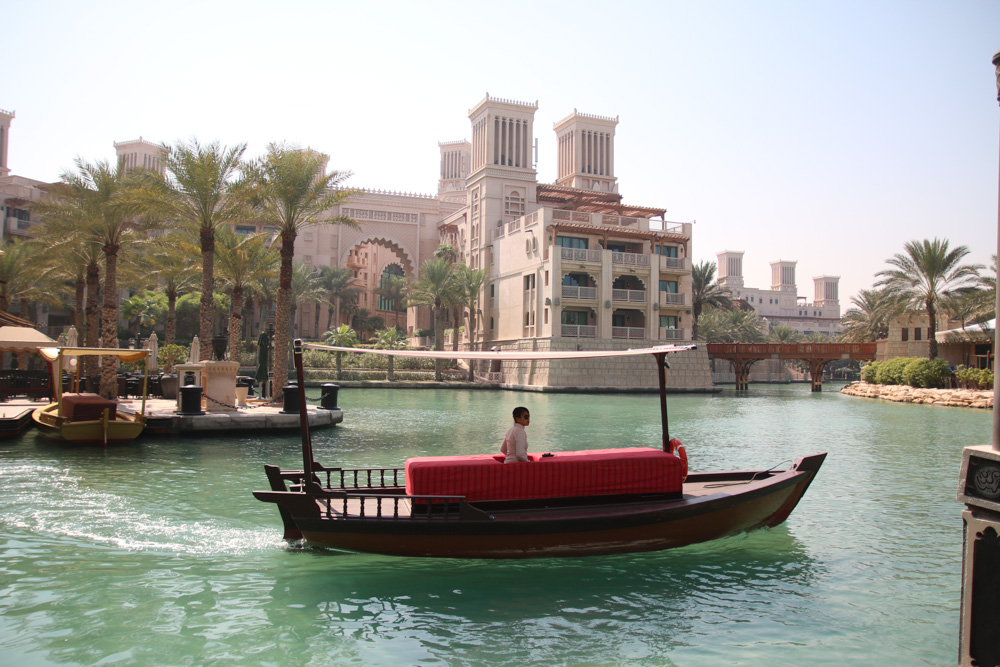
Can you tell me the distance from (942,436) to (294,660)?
904 inches

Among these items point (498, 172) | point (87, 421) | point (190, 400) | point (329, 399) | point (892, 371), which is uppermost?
point (498, 172)

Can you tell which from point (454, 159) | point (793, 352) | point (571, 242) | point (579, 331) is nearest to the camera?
point (579, 331)

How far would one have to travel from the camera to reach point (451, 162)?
382 ft

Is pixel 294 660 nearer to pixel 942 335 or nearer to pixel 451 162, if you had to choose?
pixel 942 335

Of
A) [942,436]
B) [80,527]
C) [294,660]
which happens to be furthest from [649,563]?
[942,436]

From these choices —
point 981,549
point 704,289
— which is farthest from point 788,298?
point 981,549

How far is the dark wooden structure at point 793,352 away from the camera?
2125 inches

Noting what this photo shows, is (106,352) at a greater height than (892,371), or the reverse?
(106,352)

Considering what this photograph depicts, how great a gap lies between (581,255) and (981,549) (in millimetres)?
48322

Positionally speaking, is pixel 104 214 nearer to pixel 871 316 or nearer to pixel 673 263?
pixel 673 263

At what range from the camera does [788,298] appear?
147750 mm

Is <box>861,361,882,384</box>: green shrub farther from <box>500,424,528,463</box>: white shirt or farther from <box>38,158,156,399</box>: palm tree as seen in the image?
<box>500,424,528,463</box>: white shirt

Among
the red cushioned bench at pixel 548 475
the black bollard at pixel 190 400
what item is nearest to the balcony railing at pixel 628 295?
the black bollard at pixel 190 400

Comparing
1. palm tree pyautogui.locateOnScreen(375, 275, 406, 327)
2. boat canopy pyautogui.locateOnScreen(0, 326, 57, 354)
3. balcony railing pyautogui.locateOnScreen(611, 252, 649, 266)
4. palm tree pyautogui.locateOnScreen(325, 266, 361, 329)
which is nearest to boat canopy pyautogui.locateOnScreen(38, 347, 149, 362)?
boat canopy pyautogui.locateOnScreen(0, 326, 57, 354)
